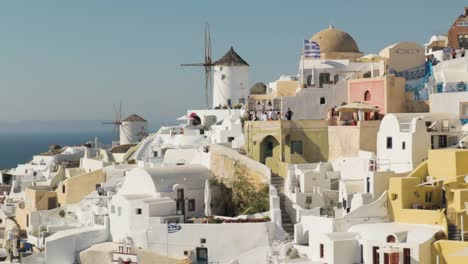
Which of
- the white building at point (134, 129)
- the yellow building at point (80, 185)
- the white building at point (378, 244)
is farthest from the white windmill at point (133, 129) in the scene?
the white building at point (378, 244)

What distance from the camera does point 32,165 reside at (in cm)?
5284

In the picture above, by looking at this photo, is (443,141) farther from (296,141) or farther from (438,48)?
(438,48)

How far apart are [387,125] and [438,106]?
4.37 meters

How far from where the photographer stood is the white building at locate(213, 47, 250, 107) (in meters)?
47.3

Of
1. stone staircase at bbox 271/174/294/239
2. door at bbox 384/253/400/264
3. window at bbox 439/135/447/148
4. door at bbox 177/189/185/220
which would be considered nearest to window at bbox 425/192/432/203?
window at bbox 439/135/447/148

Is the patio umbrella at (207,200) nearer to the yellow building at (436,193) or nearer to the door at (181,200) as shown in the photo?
the door at (181,200)

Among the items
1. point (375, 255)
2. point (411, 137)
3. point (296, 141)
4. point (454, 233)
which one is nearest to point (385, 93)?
point (296, 141)

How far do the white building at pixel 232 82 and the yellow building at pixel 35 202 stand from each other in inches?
473

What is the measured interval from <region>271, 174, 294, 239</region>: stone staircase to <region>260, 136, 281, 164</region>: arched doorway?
1.34m

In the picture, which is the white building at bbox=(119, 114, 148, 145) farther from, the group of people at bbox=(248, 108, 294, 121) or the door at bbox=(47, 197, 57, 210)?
the group of people at bbox=(248, 108, 294, 121)

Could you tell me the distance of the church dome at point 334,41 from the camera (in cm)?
4171

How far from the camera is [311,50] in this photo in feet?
128

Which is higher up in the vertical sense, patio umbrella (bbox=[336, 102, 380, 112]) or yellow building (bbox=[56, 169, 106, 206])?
patio umbrella (bbox=[336, 102, 380, 112])

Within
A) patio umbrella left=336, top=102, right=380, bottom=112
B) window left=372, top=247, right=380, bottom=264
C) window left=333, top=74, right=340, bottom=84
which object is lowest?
window left=372, top=247, right=380, bottom=264
